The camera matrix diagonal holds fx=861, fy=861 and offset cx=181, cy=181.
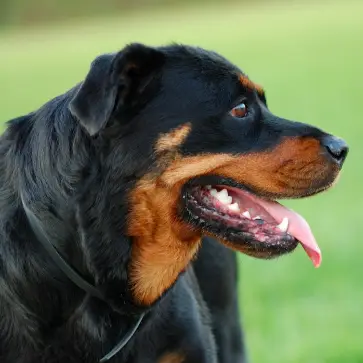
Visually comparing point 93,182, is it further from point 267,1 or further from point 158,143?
point 267,1

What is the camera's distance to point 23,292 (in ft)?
12.1

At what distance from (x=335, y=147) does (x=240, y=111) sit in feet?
1.49

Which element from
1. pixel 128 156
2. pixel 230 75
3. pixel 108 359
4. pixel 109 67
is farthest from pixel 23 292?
pixel 230 75

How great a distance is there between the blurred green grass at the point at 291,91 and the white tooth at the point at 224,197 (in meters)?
1.77

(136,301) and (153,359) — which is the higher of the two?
(136,301)

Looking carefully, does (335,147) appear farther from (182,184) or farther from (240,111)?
(182,184)

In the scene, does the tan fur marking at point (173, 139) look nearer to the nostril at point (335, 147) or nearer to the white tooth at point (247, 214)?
the white tooth at point (247, 214)

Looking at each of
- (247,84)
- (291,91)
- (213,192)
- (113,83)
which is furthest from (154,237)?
(291,91)

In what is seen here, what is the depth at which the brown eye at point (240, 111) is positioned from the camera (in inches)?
152

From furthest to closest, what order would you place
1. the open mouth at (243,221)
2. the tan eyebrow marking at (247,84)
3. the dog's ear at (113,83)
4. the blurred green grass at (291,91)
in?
1. the blurred green grass at (291,91)
2. the tan eyebrow marking at (247,84)
3. the open mouth at (243,221)
4. the dog's ear at (113,83)

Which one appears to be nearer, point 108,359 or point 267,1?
point 108,359

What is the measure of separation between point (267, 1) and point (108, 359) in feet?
140

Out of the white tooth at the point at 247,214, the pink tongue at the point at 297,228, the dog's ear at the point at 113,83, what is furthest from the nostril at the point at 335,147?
the dog's ear at the point at 113,83

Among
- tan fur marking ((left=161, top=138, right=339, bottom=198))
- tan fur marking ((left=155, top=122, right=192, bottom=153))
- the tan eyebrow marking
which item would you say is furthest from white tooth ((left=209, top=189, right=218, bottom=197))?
the tan eyebrow marking
